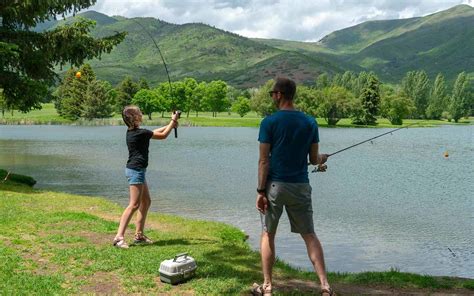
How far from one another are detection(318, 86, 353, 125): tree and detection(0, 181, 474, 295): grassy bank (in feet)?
305

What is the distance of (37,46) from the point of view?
62.6ft

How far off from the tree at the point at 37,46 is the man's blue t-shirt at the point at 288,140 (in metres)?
14.2

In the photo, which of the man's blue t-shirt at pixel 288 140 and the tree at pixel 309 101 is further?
the tree at pixel 309 101

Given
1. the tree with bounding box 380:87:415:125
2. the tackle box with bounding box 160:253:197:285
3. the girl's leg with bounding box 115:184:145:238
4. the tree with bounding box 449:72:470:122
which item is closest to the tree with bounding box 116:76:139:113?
the tree with bounding box 380:87:415:125

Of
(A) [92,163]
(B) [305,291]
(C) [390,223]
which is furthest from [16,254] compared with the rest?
(A) [92,163]

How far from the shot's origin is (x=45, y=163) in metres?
33.0

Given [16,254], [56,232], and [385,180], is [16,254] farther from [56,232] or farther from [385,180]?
[385,180]

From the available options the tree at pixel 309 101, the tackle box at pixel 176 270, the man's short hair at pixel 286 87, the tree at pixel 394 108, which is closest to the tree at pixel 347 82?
the tree at pixel 394 108

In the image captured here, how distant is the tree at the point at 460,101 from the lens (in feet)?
438

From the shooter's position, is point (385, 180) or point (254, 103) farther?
point (254, 103)

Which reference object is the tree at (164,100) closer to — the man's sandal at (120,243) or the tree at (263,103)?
the tree at (263,103)

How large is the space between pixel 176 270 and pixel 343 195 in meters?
16.7

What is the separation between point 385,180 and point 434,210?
8327 mm

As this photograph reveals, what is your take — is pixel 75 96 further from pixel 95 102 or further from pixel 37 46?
pixel 37 46
